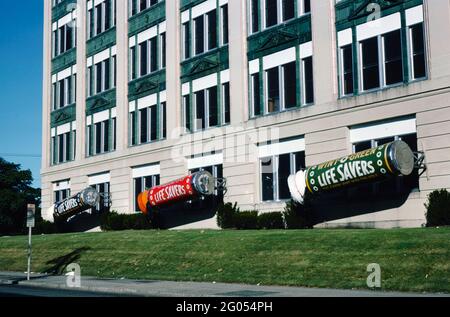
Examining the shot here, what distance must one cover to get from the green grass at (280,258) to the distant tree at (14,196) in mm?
32992

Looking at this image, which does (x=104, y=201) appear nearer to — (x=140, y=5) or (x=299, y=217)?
(x=140, y=5)

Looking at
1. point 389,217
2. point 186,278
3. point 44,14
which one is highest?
point 44,14

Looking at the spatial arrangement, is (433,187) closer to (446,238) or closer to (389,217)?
(389,217)

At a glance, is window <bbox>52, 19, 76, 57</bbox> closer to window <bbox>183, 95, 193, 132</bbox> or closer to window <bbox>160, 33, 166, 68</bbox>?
window <bbox>160, 33, 166, 68</bbox>

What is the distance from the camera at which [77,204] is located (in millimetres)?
43312

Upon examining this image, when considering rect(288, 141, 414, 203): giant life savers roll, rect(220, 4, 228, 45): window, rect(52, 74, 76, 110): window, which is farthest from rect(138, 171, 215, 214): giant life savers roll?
rect(52, 74, 76, 110): window

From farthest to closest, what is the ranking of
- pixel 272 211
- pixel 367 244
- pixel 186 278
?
pixel 272 211 < pixel 186 278 < pixel 367 244

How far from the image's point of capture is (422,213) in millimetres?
25312

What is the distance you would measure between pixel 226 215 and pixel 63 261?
829 centimetres

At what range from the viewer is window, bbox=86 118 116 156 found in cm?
4384

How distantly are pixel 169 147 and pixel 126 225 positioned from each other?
586 cm

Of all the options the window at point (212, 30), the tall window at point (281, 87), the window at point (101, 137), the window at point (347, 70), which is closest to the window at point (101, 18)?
the window at point (101, 137)

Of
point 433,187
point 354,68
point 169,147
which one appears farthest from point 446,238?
point 169,147

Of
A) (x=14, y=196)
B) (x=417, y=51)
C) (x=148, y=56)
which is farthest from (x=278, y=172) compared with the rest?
(x=14, y=196)
